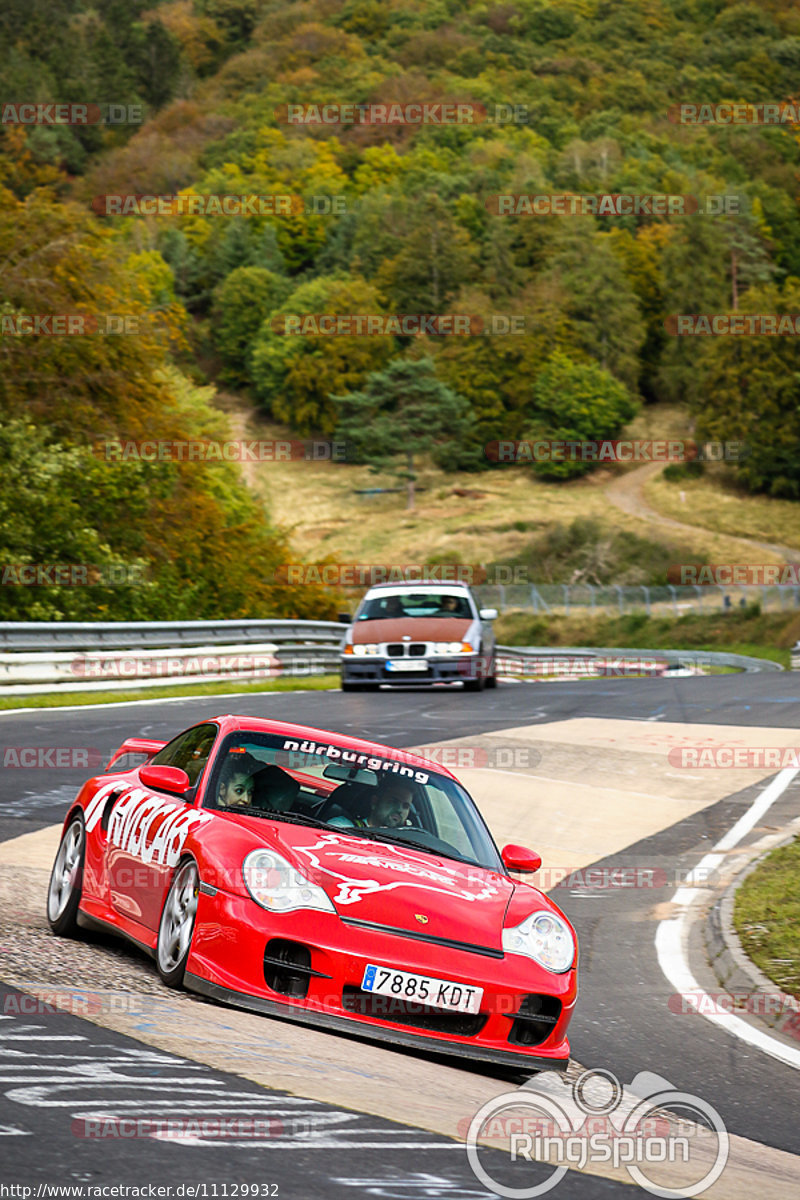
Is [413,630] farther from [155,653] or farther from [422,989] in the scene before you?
[422,989]

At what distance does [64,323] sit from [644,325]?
109 metres

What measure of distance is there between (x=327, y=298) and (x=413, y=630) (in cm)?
11628

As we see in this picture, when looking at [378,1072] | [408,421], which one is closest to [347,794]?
[378,1072]

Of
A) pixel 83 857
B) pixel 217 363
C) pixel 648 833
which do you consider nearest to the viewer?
pixel 83 857

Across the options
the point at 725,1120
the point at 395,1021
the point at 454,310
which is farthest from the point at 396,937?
the point at 454,310

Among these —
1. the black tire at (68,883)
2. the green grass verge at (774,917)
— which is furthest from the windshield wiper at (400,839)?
the green grass verge at (774,917)

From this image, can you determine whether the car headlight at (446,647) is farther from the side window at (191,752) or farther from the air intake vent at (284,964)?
the air intake vent at (284,964)

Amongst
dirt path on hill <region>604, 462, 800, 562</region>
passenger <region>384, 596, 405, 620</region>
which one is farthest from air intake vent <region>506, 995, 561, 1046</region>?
dirt path on hill <region>604, 462, 800, 562</region>

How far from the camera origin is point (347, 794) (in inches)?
277

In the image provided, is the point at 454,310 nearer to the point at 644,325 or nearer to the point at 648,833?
the point at 644,325

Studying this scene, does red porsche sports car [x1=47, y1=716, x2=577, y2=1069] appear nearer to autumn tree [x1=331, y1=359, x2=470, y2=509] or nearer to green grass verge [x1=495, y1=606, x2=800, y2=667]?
green grass verge [x1=495, y1=606, x2=800, y2=667]

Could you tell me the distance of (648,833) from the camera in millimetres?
12828

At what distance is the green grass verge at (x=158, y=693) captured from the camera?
20453 millimetres

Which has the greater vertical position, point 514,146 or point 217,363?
point 514,146
